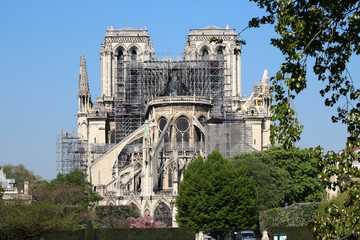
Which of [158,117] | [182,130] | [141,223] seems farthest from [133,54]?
[141,223]

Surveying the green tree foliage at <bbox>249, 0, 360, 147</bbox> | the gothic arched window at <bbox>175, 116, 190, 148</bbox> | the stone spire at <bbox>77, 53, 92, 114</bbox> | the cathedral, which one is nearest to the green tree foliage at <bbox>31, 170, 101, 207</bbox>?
the cathedral

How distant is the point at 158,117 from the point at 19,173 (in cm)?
5816

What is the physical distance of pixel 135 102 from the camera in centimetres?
10531

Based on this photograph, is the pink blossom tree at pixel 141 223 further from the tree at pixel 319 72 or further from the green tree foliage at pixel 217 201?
the tree at pixel 319 72

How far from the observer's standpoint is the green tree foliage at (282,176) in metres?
73.0

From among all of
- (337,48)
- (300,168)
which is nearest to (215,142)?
(300,168)

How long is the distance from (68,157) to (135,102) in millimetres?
11382

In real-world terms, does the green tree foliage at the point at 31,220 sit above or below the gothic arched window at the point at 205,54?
below

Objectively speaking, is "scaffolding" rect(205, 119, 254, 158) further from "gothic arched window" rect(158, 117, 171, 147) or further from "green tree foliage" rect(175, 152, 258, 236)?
"green tree foliage" rect(175, 152, 258, 236)

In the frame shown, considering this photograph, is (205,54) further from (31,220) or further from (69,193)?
(31,220)

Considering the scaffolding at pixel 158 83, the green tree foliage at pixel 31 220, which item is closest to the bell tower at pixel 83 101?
the scaffolding at pixel 158 83

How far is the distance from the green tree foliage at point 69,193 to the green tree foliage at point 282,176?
586 inches

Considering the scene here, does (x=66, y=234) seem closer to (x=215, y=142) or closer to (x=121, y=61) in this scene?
(x=215, y=142)

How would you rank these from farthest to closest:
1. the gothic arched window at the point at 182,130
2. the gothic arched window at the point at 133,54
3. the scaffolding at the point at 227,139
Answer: the gothic arched window at the point at 133,54
the gothic arched window at the point at 182,130
the scaffolding at the point at 227,139
